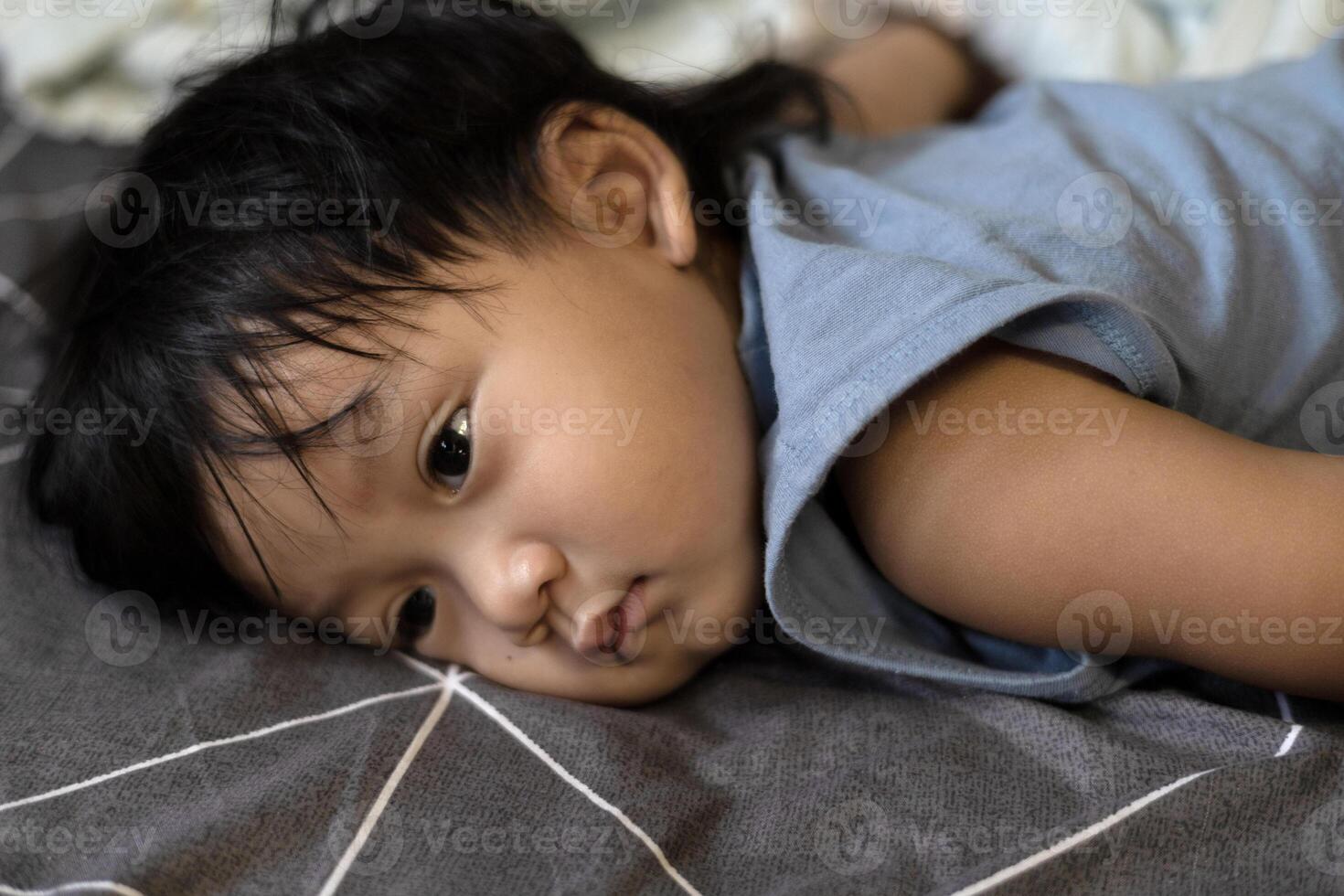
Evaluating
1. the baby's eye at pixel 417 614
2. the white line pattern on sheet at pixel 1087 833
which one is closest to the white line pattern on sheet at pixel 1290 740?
the white line pattern on sheet at pixel 1087 833

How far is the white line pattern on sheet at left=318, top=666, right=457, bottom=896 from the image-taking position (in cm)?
62

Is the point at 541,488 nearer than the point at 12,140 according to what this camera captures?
Yes

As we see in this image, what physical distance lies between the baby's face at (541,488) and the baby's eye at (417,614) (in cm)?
4

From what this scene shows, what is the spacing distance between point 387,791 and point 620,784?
14cm

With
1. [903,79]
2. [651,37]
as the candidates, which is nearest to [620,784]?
[903,79]

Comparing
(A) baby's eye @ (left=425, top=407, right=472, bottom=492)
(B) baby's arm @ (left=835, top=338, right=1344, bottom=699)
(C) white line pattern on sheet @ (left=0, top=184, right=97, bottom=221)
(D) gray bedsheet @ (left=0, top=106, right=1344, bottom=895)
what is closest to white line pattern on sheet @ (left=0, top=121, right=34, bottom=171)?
(C) white line pattern on sheet @ (left=0, top=184, right=97, bottom=221)

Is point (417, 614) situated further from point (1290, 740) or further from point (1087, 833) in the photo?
point (1290, 740)

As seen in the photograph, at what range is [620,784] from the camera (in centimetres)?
68

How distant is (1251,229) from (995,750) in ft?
1.60

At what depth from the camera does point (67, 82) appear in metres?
1.53

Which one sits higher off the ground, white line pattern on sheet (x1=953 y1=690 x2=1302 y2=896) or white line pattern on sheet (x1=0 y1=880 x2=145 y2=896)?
white line pattern on sheet (x1=953 y1=690 x2=1302 y2=896)

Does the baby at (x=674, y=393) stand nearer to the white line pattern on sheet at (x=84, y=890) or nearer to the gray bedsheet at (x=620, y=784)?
the gray bedsheet at (x=620, y=784)

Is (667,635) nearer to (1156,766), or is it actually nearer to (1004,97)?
(1156,766)

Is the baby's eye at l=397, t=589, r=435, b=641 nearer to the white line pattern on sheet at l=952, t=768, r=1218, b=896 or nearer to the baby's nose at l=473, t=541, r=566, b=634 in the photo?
the baby's nose at l=473, t=541, r=566, b=634
